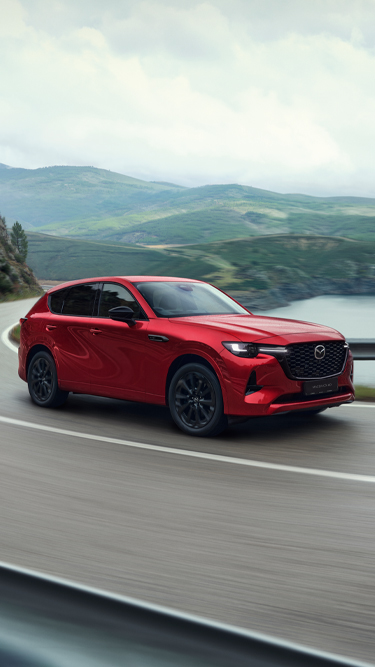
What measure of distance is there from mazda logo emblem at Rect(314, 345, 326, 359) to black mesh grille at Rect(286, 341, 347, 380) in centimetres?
2

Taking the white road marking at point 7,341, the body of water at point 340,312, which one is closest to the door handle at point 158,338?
the white road marking at point 7,341

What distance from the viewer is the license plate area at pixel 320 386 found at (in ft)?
21.5

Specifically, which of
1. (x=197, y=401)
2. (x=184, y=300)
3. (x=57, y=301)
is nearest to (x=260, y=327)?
(x=197, y=401)

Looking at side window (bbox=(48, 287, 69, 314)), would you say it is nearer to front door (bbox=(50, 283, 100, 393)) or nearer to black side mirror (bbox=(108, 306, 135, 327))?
front door (bbox=(50, 283, 100, 393))

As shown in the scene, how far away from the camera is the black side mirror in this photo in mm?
7223

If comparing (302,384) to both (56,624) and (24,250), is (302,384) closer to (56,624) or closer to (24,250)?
(56,624)

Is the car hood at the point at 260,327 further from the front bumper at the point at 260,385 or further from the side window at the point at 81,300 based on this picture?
the side window at the point at 81,300

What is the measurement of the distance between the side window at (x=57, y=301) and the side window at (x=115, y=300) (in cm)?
82

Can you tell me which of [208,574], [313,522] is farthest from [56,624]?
[313,522]

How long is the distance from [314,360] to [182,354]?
50.4 inches

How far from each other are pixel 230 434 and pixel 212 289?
2194 mm

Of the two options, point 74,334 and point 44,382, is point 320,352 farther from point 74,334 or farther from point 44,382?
point 44,382

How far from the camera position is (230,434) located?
6887mm

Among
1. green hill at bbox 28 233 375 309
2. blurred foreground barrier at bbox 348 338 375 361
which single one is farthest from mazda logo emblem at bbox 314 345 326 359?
green hill at bbox 28 233 375 309
